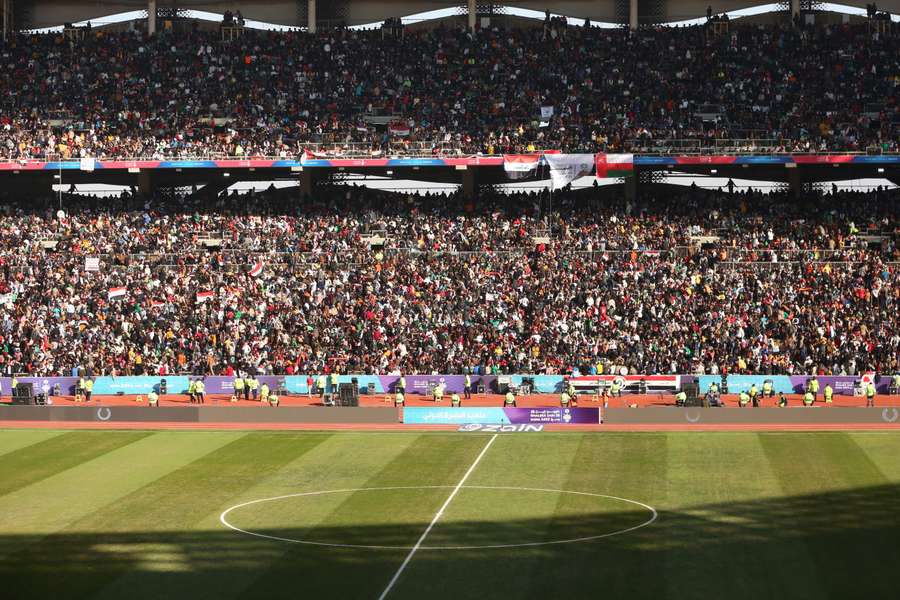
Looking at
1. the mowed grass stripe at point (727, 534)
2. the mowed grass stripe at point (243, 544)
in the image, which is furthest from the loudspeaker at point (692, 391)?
the mowed grass stripe at point (243, 544)

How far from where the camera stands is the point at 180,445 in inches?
1597

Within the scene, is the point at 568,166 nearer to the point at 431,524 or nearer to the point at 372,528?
the point at 431,524

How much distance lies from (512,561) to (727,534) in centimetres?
528

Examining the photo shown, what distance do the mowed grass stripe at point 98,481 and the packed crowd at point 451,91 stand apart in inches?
1146

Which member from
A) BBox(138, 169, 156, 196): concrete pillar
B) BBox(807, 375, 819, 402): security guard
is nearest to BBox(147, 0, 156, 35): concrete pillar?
BBox(138, 169, 156, 196): concrete pillar

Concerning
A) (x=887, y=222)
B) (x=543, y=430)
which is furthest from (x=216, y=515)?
(x=887, y=222)

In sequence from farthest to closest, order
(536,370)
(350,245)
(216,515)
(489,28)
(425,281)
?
(489,28) → (350,245) → (425,281) → (536,370) → (216,515)

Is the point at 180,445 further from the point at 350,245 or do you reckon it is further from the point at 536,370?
the point at 350,245

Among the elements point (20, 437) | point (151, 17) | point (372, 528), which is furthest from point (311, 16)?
point (372, 528)

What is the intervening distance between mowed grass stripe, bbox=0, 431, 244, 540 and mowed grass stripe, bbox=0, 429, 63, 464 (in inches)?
78.3

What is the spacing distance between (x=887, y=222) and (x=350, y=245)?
27546mm

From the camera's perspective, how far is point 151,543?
26000mm

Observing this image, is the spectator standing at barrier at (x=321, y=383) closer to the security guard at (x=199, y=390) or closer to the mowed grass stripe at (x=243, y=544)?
the security guard at (x=199, y=390)

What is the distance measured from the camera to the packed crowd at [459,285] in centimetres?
5294
